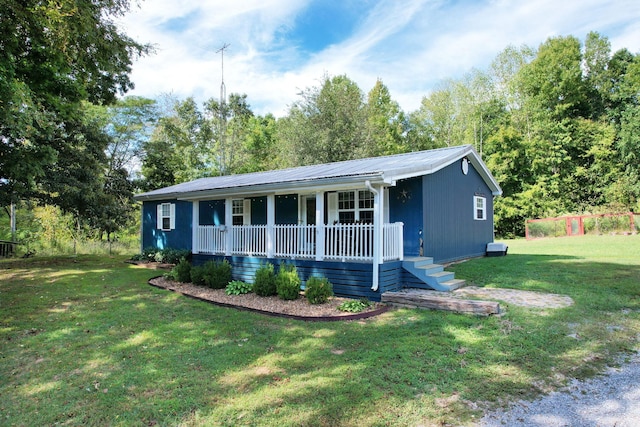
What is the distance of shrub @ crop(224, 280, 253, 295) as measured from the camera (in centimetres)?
891

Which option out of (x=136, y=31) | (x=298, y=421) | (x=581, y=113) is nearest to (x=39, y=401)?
(x=298, y=421)

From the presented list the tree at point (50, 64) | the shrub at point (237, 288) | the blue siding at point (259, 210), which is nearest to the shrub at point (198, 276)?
the shrub at point (237, 288)

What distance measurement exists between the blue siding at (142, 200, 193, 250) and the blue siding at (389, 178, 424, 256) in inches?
332

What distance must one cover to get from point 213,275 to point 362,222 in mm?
4227

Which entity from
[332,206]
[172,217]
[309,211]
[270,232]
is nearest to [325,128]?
[172,217]

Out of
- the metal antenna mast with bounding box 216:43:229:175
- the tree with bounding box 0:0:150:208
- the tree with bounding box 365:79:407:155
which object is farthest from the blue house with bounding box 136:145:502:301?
the tree with bounding box 365:79:407:155

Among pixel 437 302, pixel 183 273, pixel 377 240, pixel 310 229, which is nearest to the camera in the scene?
pixel 437 302

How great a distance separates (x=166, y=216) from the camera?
51.8ft

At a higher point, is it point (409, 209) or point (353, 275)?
point (409, 209)

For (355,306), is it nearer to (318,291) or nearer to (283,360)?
(318,291)

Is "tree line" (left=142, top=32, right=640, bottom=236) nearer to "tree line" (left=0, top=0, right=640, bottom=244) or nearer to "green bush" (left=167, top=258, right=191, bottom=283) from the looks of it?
"tree line" (left=0, top=0, right=640, bottom=244)

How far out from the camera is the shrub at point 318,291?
7.57 m

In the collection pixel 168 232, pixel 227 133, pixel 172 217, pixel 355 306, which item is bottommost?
pixel 355 306

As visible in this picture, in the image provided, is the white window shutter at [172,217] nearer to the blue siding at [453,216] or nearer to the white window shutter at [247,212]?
the white window shutter at [247,212]
